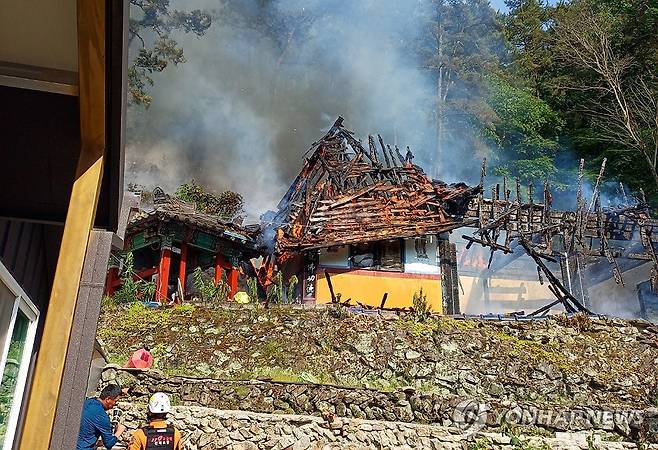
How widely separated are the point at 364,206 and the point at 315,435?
1133 cm

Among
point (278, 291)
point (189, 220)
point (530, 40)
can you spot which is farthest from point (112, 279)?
point (530, 40)

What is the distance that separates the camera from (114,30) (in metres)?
2.81

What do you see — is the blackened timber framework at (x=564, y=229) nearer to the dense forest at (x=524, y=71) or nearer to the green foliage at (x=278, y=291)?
the dense forest at (x=524, y=71)

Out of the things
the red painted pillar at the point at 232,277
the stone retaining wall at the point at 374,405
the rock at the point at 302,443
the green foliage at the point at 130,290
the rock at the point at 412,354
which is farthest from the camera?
the red painted pillar at the point at 232,277

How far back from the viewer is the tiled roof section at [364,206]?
2006 centimetres

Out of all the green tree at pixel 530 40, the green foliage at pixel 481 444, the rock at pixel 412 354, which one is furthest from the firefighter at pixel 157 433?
the green tree at pixel 530 40

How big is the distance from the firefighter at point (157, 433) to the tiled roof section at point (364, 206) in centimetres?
1392

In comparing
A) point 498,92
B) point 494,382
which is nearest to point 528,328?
point 494,382

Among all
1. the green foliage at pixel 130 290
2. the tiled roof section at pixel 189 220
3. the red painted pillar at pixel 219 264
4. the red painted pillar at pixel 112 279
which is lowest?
the green foliage at pixel 130 290

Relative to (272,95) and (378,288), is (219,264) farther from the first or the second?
(272,95)

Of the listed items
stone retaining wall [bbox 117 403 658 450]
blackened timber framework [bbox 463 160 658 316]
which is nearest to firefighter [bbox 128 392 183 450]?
stone retaining wall [bbox 117 403 658 450]

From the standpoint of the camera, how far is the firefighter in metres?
5.71

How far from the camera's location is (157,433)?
5.77 meters

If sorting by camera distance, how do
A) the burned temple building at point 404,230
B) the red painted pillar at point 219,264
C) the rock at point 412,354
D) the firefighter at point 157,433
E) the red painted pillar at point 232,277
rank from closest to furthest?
the firefighter at point 157,433 → the rock at point 412,354 → the burned temple building at point 404,230 → the red painted pillar at point 219,264 → the red painted pillar at point 232,277
